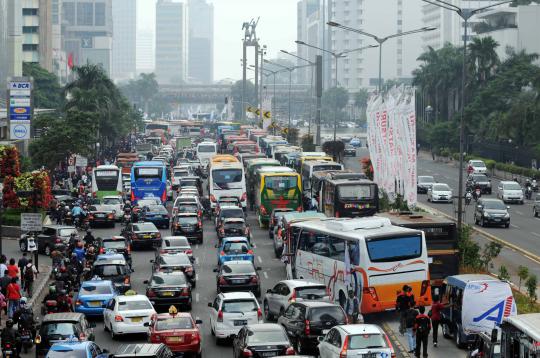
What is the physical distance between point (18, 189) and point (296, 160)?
29.4 metres

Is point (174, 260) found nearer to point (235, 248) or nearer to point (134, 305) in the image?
point (235, 248)

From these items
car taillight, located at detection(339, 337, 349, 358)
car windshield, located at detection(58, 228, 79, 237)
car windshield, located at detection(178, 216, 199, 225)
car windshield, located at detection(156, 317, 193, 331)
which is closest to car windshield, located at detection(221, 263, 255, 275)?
car windshield, located at detection(156, 317, 193, 331)

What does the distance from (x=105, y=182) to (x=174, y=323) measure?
131 ft

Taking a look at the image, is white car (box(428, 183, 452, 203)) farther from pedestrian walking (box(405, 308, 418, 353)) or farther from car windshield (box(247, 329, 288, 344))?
car windshield (box(247, 329, 288, 344))

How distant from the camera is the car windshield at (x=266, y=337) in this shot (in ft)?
85.1

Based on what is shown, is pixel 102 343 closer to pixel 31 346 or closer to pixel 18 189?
pixel 31 346

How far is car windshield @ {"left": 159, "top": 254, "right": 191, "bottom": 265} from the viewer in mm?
39781

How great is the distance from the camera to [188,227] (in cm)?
5403

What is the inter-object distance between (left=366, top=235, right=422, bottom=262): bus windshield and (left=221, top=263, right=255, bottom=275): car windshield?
651 centimetres

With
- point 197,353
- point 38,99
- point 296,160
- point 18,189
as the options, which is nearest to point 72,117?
point 296,160

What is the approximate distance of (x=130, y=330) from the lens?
31.0m

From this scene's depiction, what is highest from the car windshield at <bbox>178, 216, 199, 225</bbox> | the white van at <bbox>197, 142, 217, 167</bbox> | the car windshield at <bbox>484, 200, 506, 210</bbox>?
the white van at <bbox>197, 142, 217, 167</bbox>

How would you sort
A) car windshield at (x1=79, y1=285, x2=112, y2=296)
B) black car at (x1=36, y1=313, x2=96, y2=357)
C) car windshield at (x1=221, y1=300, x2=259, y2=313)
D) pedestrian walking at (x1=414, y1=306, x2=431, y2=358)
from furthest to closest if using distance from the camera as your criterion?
car windshield at (x1=79, y1=285, x2=112, y2=296), car windshield at (x1=221, y1=300, x2=259, y2=313), pedestrian walking at (x1=414, y1=306, x2=431, y2=358), black car at (x1=36, y1=313, x2=96, y2=357)

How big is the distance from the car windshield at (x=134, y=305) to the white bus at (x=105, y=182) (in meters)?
35.8
